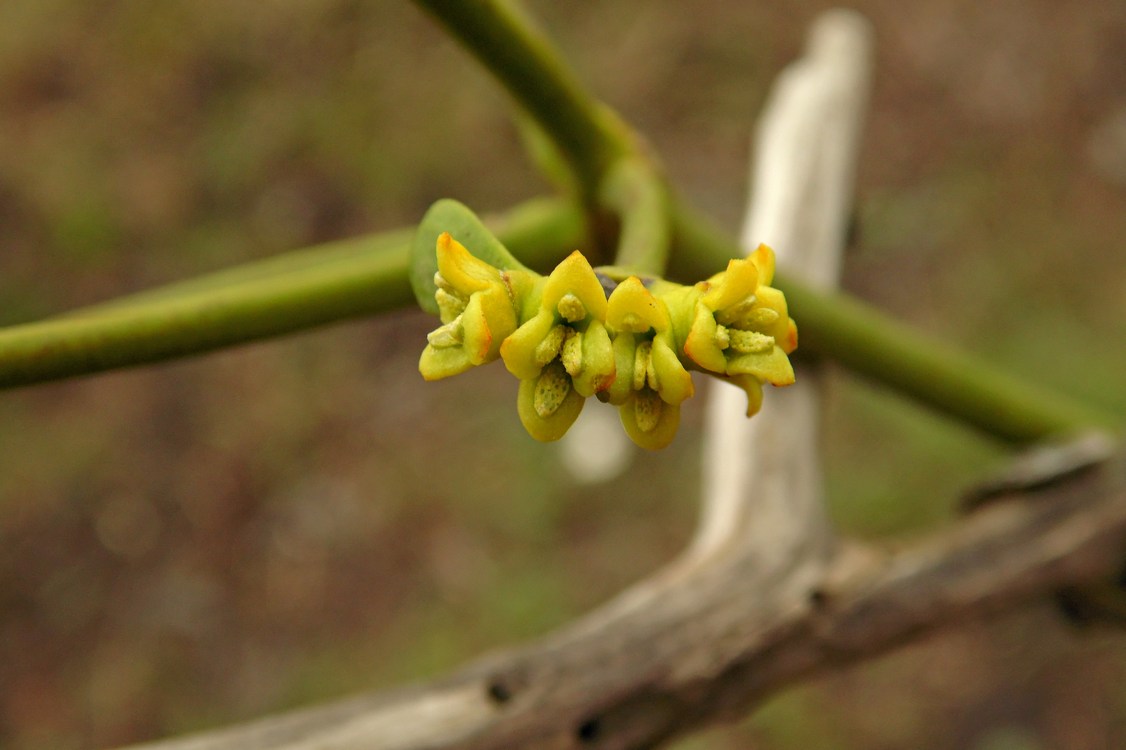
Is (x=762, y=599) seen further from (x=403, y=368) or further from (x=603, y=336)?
(x=403, y=368)

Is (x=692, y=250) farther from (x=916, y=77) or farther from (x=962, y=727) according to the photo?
(x=916, y=77)

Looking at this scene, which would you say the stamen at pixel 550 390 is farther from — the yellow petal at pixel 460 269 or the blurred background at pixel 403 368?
the blurred background at pixel 403 368

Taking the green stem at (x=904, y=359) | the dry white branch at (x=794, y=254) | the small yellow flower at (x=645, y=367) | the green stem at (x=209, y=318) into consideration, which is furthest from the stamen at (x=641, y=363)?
the dry white branch at (x=794, y=254)

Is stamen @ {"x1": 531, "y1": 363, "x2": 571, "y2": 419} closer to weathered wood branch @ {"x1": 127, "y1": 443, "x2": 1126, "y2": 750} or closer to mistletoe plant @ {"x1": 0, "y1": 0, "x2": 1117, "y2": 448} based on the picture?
mistletoe plant @ {"x1": 0, "y1": 0, "x2": 1117, "y2": 448}

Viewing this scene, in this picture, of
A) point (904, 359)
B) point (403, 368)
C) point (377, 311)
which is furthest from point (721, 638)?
point (403, 368)

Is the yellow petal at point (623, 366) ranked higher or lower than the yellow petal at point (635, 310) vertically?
lower

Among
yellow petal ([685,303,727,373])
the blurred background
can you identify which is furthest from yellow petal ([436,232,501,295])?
the blurred background
